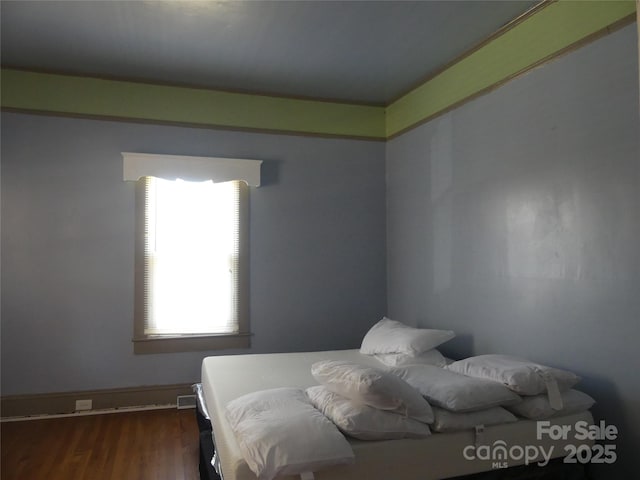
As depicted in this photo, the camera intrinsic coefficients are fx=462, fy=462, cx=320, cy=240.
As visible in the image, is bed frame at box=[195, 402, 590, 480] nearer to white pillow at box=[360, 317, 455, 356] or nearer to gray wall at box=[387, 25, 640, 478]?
gray wall at box=[387, 25, 640, 478]

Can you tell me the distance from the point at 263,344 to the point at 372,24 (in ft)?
8.67

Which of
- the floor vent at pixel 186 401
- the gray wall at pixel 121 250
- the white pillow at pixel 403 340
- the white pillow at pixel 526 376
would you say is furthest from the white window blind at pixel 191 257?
the white pillow at pixel 526 376

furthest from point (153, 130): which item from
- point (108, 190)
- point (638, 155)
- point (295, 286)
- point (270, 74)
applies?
point (638, 155)

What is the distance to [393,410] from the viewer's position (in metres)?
1.87

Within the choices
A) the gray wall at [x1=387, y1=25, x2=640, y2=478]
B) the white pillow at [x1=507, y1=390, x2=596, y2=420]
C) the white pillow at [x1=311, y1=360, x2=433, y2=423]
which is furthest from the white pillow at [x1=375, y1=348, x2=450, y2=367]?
the white pillow at [x1=311, y1=360, x2=433, y2=423]

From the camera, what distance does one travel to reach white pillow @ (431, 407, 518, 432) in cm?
194

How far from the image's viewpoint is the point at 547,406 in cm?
207

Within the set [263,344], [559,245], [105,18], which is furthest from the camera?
[263,344]

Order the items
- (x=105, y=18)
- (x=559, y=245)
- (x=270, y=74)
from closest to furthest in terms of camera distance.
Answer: (x=559, y=245) < (x=105, y=18) < (x=270, y=74)

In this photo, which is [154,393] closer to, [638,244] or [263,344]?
[263,344]

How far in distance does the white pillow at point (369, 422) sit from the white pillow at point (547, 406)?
48 centimetres

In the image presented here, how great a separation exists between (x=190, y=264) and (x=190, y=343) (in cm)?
65

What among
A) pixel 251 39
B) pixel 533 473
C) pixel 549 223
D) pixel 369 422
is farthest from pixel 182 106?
pixel 533 473

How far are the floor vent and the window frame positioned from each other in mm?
368
